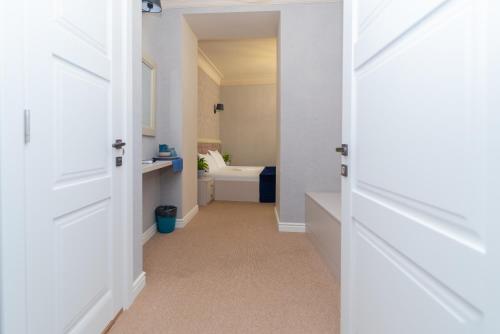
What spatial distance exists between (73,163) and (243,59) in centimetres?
533

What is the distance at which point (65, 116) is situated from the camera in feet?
3.84

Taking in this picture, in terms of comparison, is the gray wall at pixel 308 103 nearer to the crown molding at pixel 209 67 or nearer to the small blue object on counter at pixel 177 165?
the small blue object on counter at pixel 177 165

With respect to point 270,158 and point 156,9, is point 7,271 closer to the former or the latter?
point 156,9

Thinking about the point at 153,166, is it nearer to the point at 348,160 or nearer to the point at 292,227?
the point at 292,227

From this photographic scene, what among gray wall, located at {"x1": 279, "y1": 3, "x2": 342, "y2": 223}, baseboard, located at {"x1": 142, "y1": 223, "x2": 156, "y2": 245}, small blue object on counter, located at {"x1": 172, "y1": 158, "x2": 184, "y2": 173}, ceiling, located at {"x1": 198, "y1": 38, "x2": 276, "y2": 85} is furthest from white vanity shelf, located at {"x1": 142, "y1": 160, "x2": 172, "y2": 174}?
ceiling, located at {"x1": 198, "y1": 38, "x2": 276, "y2": 85}

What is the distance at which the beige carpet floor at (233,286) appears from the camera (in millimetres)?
1596

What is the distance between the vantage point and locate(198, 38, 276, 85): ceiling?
511 centimetres

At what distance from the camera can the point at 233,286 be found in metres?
2.02

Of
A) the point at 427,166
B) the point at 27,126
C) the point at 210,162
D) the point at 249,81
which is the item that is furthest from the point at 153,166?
the point at 249,81

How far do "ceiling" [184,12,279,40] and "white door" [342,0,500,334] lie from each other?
8.50 ft

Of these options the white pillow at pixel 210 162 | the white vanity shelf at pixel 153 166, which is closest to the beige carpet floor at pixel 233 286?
the white vanity shelf at pixel 153 166

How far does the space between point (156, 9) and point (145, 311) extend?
2.36 meters

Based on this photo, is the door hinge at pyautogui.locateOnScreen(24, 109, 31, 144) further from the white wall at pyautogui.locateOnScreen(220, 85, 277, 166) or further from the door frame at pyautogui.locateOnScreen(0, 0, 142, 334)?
the white wall at pyautogui.locateOnScreen(220, 85, 277, 166)

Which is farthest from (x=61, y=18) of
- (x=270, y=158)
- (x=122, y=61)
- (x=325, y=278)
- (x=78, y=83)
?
(x=270, y=158)
